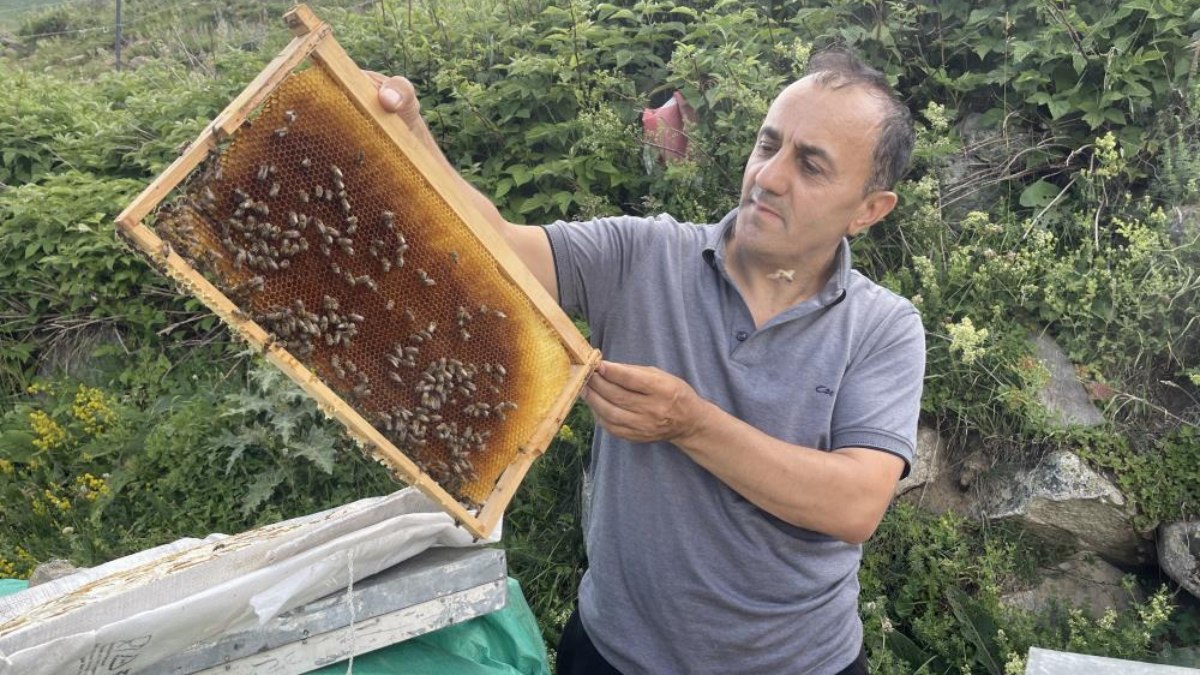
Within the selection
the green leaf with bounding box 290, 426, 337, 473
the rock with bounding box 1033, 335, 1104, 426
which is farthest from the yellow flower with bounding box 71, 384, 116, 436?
the rock with bounding box 1033, 335, 1104, 426

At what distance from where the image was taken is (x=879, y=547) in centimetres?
473

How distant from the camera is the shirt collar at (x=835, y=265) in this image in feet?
9.25

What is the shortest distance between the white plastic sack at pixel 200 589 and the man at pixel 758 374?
609mm

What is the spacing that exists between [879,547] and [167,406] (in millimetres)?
4075

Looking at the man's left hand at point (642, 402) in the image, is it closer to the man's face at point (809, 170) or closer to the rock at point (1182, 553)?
the man's face at point (809, 170)

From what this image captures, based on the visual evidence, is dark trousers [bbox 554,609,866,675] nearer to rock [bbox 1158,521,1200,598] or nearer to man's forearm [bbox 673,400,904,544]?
man's forearm [bbox 673,400,904,544]

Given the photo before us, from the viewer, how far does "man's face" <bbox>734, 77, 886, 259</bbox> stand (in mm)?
2754

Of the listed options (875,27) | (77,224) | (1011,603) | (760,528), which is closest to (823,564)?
(760,528)

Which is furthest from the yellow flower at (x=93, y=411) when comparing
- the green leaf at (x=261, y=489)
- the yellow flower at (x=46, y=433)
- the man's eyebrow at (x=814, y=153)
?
the man's eyebrow at (x=814, y=153)

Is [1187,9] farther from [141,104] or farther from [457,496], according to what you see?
[141,104]

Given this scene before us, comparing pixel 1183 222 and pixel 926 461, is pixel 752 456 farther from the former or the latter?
pixel 1183 222

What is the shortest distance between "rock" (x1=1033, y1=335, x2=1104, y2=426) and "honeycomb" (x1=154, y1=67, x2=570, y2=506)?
11.2 feet

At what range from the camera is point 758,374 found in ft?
9.03

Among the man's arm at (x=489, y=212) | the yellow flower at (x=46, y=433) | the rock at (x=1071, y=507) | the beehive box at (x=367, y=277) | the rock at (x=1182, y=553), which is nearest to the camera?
the beehive box at (x=367, y=277)
